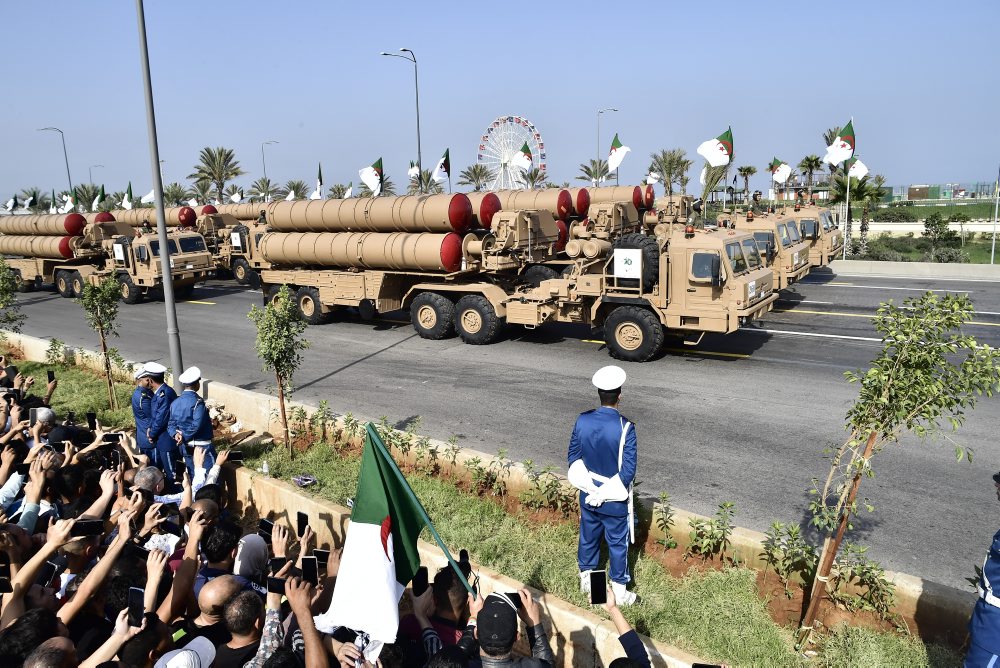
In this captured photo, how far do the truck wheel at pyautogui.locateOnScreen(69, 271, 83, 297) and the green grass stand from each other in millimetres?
21198

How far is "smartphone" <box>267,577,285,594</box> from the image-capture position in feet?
11.3

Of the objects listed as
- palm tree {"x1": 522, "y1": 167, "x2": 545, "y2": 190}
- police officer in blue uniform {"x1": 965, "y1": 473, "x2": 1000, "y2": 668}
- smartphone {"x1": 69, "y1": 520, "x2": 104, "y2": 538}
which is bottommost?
police officer in blue uniform {"x1": 965, "y1": 473, "x2": 1000, "y2": 668}

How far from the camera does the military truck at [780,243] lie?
1616 cm

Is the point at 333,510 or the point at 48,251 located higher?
the point at 48,251

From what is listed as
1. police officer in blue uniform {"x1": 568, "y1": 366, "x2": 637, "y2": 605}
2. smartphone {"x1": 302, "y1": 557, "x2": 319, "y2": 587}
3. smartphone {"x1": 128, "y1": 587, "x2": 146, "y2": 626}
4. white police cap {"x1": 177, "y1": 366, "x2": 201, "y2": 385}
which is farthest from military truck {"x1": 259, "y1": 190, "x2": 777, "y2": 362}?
smartphone {"x1": 128, "y1": 587, "x2": 146, "y2": 626}

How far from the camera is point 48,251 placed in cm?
2522

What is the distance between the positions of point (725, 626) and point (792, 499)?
2764 millimetres

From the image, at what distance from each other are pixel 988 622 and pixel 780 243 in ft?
47.2

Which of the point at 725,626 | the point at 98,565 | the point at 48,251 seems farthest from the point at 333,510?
the point at 48,251

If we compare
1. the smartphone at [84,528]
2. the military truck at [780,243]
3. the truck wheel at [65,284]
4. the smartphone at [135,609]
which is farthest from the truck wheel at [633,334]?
the truck wheel at [65,284]

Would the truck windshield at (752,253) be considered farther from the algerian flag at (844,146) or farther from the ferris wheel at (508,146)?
the ferris wheel at (508,146)

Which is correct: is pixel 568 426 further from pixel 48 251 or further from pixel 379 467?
pixel 48 251

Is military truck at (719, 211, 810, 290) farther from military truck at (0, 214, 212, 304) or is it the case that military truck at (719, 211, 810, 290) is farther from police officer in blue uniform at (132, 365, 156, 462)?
military truck at (0, 214, 212, 304)

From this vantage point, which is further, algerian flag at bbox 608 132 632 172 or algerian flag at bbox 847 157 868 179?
algerian flag at bbox 608 132 632 172
